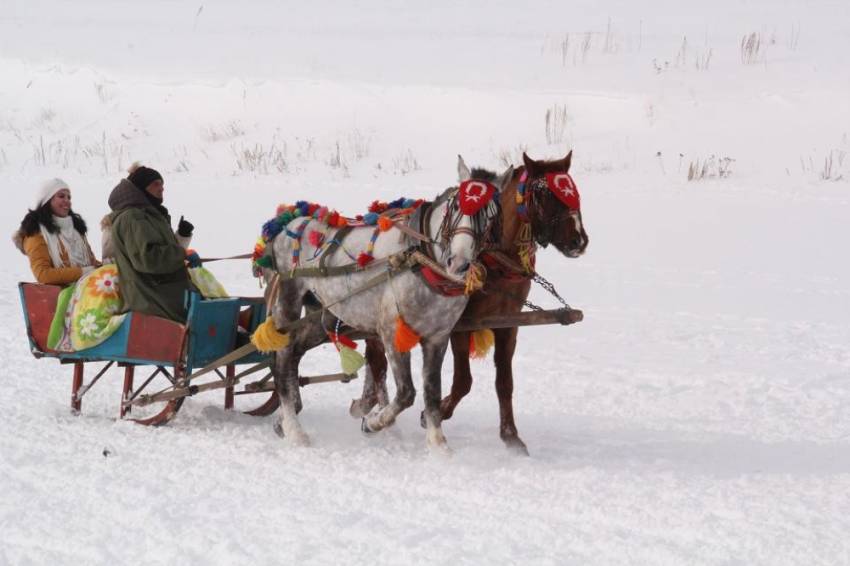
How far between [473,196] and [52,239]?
3.23 m

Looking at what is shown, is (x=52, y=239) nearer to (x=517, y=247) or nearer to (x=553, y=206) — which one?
(x=517, y=247)

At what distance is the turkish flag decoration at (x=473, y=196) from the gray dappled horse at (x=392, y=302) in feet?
0.21

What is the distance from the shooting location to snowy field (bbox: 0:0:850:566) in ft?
18.6

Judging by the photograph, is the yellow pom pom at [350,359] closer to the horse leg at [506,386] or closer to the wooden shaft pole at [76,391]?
the horse leg at [506,386]

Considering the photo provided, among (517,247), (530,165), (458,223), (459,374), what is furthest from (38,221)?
(530,165)

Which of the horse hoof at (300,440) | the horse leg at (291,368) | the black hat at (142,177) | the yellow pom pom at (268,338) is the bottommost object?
the horse hoof at (300,440)

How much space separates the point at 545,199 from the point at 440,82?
14643 mm

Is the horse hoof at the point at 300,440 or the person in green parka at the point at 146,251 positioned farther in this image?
the person in green parka at the point at 146,251

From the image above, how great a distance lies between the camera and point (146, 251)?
759 centimetres

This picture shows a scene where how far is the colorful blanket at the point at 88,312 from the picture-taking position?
775 cm

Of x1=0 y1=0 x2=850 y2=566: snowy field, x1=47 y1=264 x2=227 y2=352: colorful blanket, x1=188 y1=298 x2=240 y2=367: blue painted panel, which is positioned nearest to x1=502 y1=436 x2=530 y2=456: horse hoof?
x1=0 y1=0 x2=850 y2=566: snowy field

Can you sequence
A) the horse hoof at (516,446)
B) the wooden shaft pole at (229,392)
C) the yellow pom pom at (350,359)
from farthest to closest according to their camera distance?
the wooden shaft pole at (229,392) < the yellow pom pom at (350,359) < the horse hoof at (516,446)

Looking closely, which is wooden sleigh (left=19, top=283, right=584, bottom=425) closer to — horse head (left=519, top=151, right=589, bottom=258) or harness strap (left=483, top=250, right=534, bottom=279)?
harness strap (left=483, top=250, right=534, bottom=279)

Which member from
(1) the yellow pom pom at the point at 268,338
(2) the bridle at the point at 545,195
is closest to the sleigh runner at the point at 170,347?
(1) the yellow pom pom at the point at 268,338
